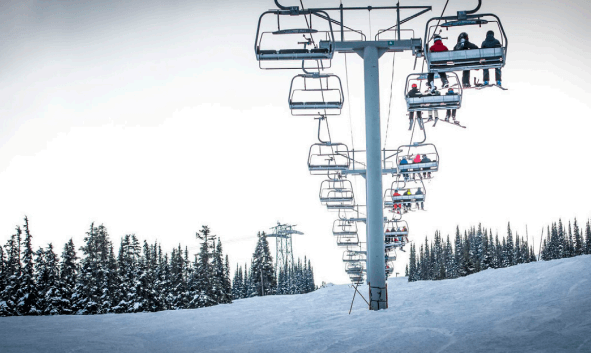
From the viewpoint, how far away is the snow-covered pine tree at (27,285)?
4747 cm

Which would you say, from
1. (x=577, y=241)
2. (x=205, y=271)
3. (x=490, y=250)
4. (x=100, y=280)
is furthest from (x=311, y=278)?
(x=100, y=280)

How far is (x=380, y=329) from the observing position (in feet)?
27.5

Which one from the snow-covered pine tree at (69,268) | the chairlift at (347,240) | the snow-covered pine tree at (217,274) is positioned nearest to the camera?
the chairlift at (347,240)

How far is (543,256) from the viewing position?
385ft

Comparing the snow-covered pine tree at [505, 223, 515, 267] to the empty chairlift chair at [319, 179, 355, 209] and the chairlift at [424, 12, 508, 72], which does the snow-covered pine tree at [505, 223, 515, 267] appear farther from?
the chairlift at [424, 12, 508, 72]

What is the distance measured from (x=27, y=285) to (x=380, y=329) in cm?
5116

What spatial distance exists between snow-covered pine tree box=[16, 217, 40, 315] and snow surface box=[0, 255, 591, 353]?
42558 mm

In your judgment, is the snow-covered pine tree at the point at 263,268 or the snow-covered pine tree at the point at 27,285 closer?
the snow-covered pine tree at the point at 27,285

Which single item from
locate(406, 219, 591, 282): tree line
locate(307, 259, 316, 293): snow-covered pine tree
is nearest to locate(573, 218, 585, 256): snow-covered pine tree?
locate(406, 219, 591, 282): tree line

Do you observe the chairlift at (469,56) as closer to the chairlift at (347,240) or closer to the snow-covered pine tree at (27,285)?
the chairlift at (347,240)

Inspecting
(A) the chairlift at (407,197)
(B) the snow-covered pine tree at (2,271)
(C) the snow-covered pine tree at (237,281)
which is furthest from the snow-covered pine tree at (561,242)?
(B) the snow-covered pine tree at (2,271)

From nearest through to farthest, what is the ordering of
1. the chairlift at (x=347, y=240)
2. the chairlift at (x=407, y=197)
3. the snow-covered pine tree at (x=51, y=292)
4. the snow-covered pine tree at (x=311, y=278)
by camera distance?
the chairlift at (x=407, y=197) < the chairlift at (x=347, y=240) < the snow-covered pine tree at (x=51, y=292) < the snow-covered pine tree at (x=311, y=278)

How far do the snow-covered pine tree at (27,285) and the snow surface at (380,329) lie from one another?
42558mm

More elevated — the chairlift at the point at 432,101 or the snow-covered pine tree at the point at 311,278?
the chairlift at the point at 432,101
